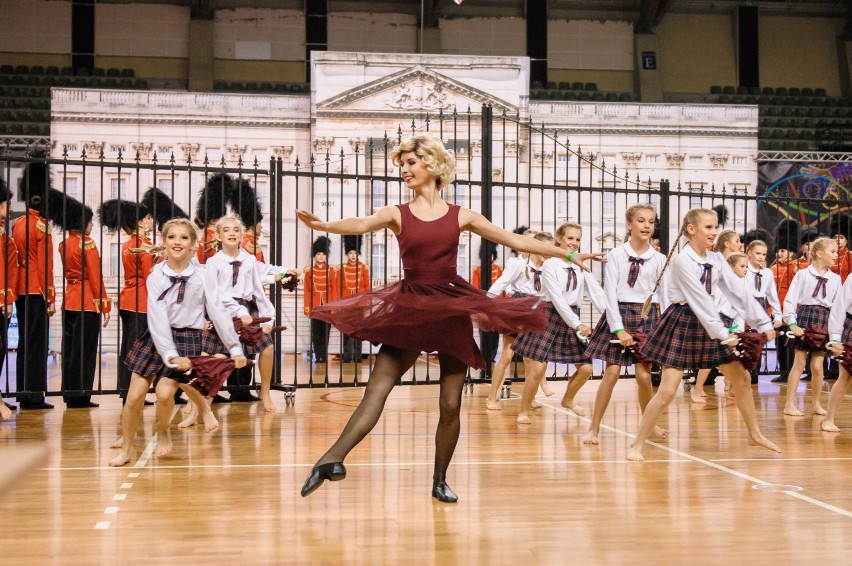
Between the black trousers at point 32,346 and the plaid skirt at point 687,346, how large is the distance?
4332mm

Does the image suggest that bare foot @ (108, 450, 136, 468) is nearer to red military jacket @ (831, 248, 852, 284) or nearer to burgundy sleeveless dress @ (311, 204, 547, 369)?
burgundy sleeveless dress @ (311, 204, 547, 369)

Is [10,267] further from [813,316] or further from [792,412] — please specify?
[813,316]

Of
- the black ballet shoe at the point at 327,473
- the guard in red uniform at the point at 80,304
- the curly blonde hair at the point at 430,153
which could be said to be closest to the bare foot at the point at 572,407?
the curly blonde hair at the point at 430,153

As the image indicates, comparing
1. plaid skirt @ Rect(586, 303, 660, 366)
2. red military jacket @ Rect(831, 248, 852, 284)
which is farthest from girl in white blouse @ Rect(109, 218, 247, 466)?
red military jacket @ Rect(831, 248, 852, 284)

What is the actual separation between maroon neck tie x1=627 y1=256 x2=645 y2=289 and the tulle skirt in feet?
6.37

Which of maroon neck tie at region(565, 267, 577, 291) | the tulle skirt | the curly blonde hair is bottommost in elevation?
the tulle skirt

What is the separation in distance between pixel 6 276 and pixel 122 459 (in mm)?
2383

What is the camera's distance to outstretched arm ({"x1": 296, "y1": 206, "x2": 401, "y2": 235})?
12.0 feet

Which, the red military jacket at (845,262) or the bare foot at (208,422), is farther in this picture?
the red military jacket at (845,262)

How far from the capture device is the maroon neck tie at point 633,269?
5.76 metres

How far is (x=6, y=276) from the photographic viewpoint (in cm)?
669

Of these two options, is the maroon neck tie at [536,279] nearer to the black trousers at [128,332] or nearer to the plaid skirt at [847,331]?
the plaid skirt at [847,331]

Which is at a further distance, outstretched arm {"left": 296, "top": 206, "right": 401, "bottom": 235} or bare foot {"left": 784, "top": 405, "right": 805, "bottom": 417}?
bare foot {"left": 784, "top": 405, "right": 805, "bottom": 417}

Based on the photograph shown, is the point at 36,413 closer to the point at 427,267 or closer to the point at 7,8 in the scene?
the point at 427,267
